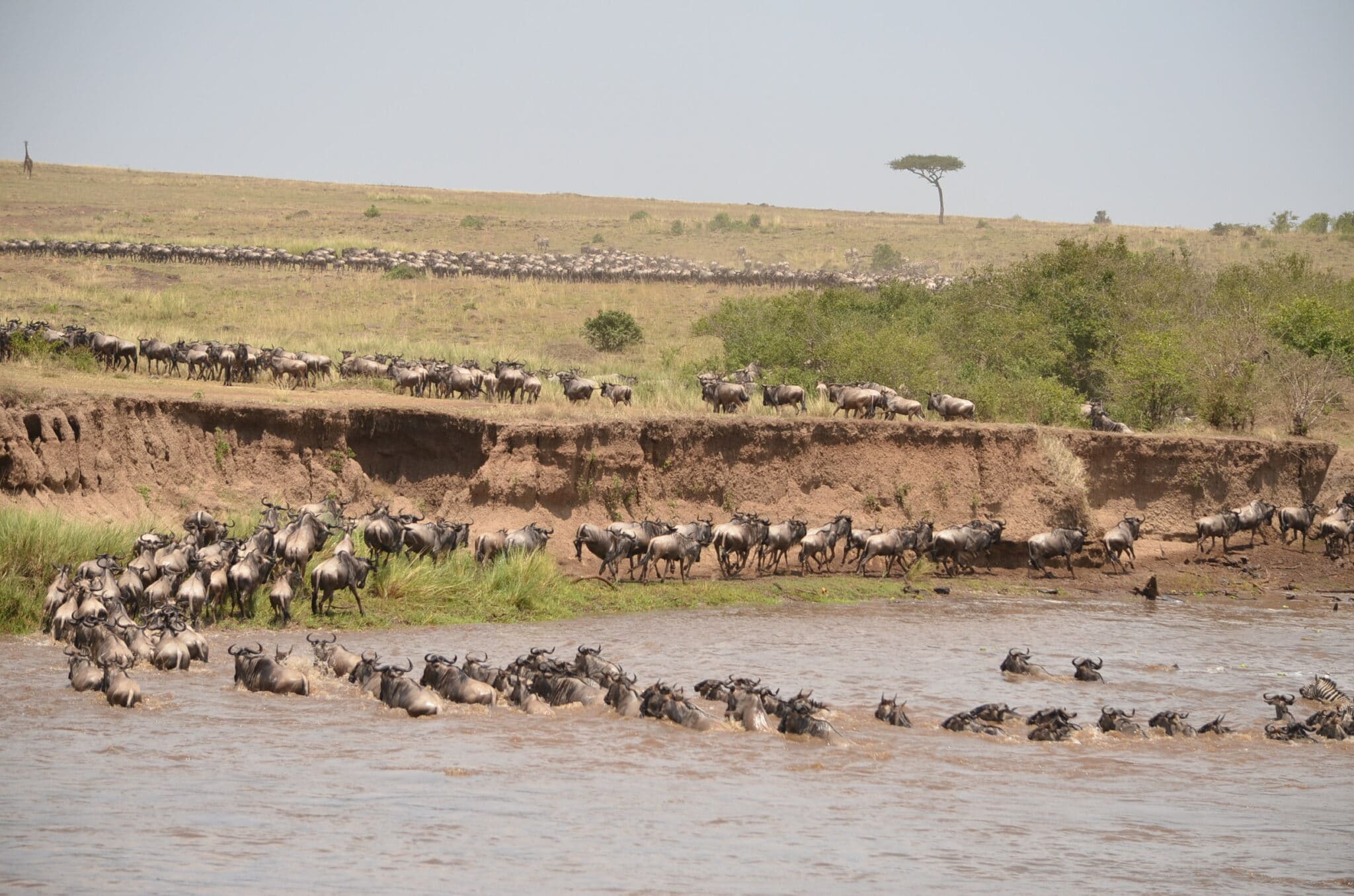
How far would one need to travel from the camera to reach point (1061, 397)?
30219 millimetres

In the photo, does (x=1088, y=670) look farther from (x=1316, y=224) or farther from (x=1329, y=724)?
(x=1316, y=224)

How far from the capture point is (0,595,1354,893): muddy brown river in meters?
9.56

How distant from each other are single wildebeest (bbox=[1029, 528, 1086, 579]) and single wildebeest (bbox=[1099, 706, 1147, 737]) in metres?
10.5

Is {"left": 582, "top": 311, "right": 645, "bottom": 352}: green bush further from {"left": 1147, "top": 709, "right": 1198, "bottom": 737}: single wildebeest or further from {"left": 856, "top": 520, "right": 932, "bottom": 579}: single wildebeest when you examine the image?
{"left": 1147, "top": 709, "right": 1198, "bottom": 737}: single wildebeest

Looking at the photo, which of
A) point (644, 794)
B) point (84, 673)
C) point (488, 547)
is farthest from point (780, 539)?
point (84, 673)

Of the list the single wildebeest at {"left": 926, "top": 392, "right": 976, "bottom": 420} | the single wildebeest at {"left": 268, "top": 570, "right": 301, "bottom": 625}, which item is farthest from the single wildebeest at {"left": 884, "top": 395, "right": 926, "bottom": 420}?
the single wildebeest at {"left": 268, "top": 570, "right": 301, "bottom": 625}

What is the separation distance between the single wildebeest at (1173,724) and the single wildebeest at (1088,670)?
233 centimetres

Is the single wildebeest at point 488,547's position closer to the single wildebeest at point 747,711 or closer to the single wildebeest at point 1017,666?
the single wildebeest at point 747,711

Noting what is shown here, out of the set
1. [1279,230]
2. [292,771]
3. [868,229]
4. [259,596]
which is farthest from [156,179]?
[292,771]

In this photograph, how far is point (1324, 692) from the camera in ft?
54.8

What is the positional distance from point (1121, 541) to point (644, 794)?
16772 millimetres

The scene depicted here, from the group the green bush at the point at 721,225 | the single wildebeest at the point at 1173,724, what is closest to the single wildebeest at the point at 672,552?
the single wildebeest at the point at 1173,724

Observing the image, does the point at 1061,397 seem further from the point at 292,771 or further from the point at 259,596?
the point at 292,771

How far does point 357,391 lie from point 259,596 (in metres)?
9.74
